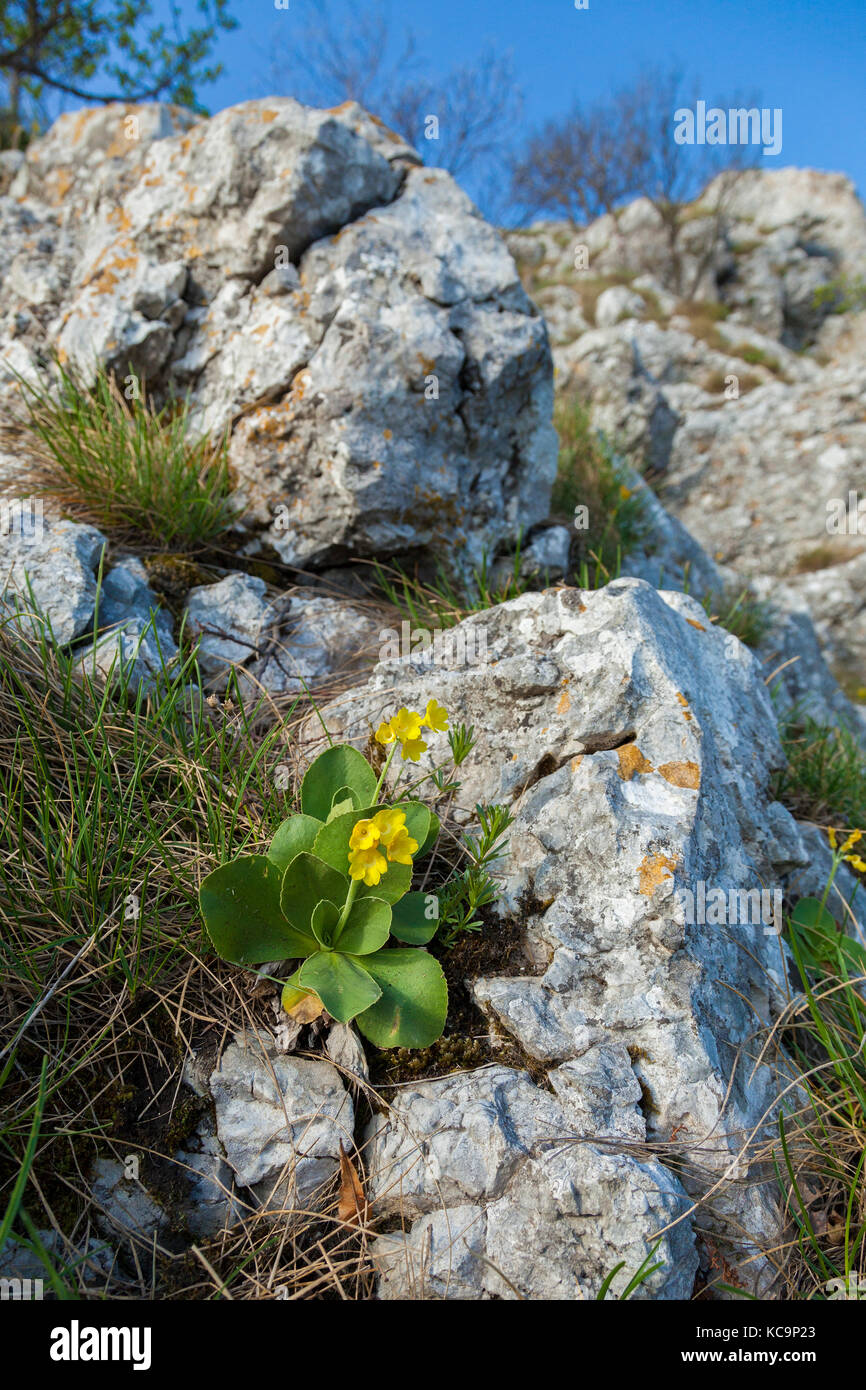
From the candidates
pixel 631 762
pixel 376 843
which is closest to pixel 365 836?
pixel 376 843

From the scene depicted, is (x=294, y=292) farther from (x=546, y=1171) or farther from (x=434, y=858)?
(x=546, y=1171)

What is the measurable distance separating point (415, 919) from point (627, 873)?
58 centimetres

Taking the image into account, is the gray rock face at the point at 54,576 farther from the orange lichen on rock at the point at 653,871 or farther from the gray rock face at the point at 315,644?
the orange lichen on rock at the point at 653,871

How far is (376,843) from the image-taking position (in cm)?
158

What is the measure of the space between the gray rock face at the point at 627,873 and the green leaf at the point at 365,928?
12.6 inches

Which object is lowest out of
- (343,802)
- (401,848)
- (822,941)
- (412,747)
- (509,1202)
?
(509,1202)

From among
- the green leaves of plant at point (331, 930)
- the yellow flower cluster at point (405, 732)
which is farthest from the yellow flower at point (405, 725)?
the green leaves of plant at point (331, 930)

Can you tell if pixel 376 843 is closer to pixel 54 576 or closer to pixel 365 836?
pixel 365 836

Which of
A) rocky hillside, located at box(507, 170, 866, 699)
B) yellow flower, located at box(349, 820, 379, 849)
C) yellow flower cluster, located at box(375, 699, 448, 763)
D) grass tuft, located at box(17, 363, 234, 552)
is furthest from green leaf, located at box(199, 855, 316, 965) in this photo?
rocky hillside, located at box(507, 170, 866, 699)

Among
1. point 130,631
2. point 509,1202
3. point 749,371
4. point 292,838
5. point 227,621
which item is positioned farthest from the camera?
point 749,371

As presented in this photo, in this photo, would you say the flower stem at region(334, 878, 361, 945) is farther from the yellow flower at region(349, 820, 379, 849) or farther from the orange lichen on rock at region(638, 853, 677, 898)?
the orange lichen on rock at region(638, 853, 677, 898)

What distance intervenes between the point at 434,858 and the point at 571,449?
3765 millimetres

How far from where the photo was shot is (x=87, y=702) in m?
2.24

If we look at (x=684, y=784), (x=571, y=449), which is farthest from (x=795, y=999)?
(x=571, y=449)
